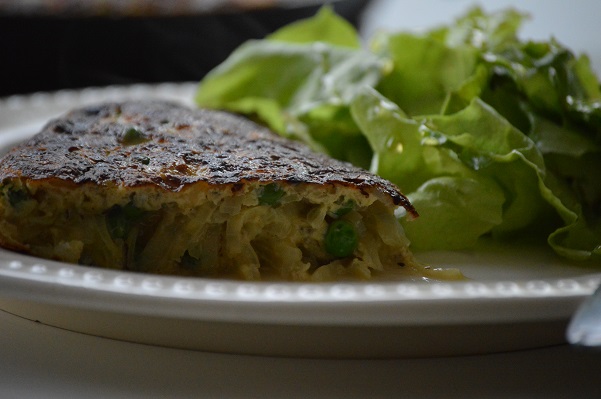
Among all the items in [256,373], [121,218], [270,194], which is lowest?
[256,373]

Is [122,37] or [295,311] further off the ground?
[295,311]

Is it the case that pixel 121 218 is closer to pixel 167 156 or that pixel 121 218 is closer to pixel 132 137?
pixel 167 156

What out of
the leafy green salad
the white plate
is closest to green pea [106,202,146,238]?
the white plate

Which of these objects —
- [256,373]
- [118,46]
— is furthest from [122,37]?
[256,373]

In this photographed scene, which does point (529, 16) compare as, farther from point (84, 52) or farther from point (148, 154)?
point (84, 52)

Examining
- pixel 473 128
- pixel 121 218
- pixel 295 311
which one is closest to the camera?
pixel 295 311

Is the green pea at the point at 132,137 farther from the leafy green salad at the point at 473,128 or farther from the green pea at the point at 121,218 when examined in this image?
the leafy green salad at the point at 473,128

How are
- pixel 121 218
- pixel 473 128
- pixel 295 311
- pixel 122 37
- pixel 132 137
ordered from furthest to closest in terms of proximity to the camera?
pixel 122 37 < pixel 473 128 < pixel 132 137 < pixel 121 218 < pixel 295 311

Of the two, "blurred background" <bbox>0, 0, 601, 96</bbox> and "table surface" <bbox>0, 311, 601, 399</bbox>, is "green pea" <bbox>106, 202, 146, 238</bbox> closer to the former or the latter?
"table surface" <bbox>0, 311, 601, 399</bbox>

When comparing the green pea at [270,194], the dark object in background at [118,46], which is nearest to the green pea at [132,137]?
the green pea at [270,194]
